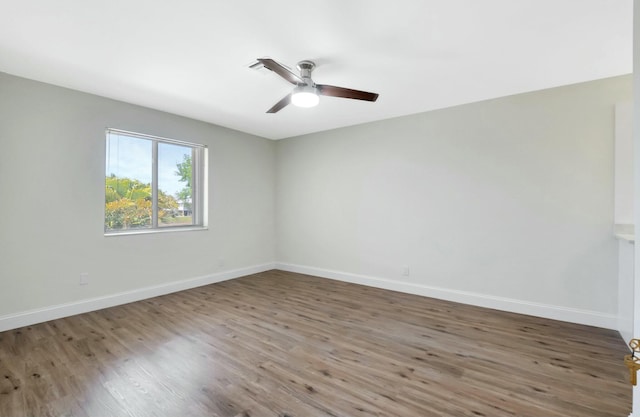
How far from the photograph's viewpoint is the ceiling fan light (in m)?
2.44

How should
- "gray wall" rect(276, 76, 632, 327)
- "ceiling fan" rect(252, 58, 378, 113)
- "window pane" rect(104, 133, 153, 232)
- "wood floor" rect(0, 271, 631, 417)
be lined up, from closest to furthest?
"wood floor" rect(0, 271, 631, 417) < "ceiling fan" rect(252, 58, 378, 113) < "gray wall" rect(276, 76, 632, 327) < "window pane" rect(104, 133, 153, 232)

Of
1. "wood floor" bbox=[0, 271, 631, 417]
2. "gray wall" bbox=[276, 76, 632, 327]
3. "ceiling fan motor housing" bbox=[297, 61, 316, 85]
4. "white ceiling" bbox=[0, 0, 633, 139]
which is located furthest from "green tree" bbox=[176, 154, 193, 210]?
"ceiling fan motor housing" bbox=[297, 61, 316, 85]

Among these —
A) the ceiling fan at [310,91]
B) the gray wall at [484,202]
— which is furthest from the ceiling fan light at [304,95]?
the gray wall at [484,202]

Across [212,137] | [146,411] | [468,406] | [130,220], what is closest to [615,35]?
[468,406]

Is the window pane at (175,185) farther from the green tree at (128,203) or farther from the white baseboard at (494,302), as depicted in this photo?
the white baseboard at (494,302)

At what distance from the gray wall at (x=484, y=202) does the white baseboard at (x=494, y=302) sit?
17mm

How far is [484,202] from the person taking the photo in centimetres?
344

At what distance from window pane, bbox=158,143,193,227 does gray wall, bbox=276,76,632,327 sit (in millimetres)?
2075

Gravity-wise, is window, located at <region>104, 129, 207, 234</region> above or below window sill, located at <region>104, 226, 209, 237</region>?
above

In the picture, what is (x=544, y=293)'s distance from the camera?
309cm

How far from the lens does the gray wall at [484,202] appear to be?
2.88 m

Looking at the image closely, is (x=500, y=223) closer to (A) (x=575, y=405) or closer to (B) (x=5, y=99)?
(A) (x=575, y=405)

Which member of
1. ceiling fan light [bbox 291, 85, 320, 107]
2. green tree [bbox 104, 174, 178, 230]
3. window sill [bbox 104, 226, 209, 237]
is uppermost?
ceiling fan light [bbox 291, 85, 320, 107]

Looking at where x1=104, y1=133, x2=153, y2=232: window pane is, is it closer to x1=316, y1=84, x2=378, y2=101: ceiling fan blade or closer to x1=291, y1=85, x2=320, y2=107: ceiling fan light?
x1=291, y1=85, x2=320, y2=107: ceiling fan light
